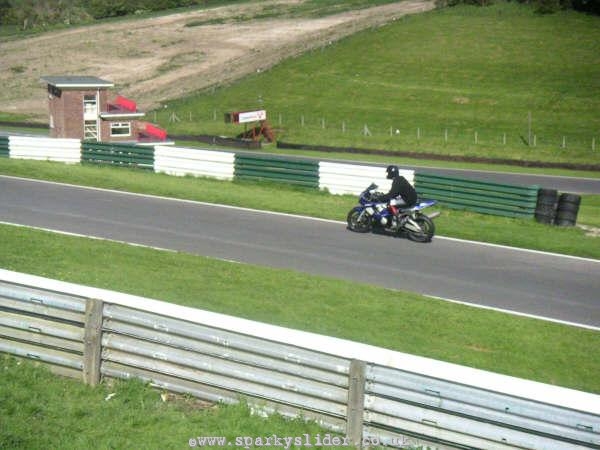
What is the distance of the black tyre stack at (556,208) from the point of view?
20.0 meters

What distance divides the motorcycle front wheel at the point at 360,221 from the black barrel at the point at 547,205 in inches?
187

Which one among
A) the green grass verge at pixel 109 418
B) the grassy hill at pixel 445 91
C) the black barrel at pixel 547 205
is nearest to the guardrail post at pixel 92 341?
the green grass verge at pixel 109 418

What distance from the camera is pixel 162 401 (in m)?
7.55

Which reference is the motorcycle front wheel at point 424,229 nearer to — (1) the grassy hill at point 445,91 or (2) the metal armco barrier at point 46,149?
(2) the metal armco barrier at point 46,149

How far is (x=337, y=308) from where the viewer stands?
12031 millimetres

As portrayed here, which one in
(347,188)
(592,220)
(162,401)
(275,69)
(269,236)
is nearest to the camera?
(162,401)

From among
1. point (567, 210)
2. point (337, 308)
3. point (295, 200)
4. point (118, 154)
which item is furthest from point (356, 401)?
point (118, 154)

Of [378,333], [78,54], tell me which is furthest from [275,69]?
[378,333]

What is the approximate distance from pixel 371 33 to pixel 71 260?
218ft

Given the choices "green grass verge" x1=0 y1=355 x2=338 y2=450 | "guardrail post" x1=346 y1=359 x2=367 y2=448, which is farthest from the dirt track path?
"guardrail post" x1=346 y1=359 x2=367 y2=448

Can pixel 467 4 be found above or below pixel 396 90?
above

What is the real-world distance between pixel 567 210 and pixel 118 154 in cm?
1496

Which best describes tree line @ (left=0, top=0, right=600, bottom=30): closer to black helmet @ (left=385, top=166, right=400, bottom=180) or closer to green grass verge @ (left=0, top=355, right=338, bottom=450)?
black helmet @ (left=385, top=166, right=400, bottom=180)

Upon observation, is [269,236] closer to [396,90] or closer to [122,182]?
[122,182]
